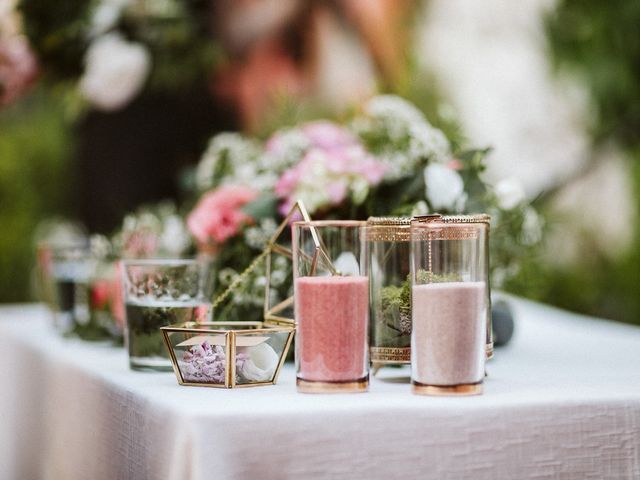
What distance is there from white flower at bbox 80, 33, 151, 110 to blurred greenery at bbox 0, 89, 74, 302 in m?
4.28

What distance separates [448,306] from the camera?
32.4 inches

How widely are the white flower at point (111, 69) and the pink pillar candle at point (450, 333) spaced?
1.32 meters

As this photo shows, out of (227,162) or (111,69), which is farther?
(111,69)

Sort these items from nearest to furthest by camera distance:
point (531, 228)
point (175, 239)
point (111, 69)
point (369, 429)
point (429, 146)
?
point (369, 429) → point (429, 146) → point (531, 228) → point (175, 239) → point (111, 69)

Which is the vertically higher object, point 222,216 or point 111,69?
point 111,69

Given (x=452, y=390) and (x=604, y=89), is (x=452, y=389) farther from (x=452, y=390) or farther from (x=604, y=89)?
(x=604, y=89)

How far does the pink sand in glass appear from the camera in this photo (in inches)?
33.7

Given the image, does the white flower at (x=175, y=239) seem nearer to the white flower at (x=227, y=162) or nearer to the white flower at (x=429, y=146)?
the white flower at (x=227, y=162)

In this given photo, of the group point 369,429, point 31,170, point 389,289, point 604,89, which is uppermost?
point 604,89

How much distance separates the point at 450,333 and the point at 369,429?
12 centimetres

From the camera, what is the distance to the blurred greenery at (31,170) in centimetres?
618

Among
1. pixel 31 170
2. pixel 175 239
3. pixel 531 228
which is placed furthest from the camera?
pixel 31 170

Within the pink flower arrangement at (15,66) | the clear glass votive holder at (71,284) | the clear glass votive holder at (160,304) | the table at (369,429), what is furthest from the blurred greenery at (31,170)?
the table at (369,429)

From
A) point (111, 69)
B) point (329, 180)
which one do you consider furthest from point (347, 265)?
point (111, 69)
